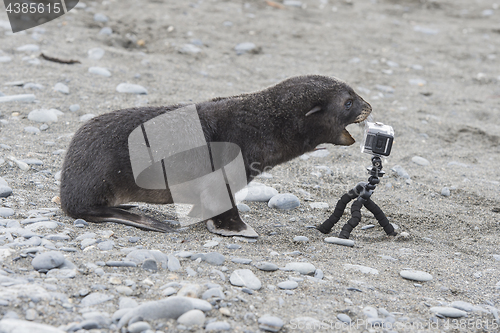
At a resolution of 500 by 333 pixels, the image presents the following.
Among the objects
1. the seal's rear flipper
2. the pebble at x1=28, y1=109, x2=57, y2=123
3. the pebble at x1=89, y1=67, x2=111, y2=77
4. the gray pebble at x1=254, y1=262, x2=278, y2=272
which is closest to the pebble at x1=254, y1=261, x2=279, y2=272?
Answer: the gray pebble at x1=254, y1=262, x2=278, y2=272

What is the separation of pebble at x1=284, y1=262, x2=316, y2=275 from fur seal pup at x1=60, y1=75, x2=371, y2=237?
59cm

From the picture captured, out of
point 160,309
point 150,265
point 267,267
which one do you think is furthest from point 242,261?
point 160,309

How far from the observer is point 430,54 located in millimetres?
9797

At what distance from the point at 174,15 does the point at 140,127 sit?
596cm

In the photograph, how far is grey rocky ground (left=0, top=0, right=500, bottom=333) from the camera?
2793 mm

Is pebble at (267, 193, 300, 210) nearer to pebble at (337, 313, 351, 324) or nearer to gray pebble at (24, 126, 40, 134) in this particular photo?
pebble at (337, 313, 351, 324)

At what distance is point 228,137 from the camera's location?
13.6 feet

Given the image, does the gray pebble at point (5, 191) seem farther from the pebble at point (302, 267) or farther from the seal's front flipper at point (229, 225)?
the pebble at point (302, 267)

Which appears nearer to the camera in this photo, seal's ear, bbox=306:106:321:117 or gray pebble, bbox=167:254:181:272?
gray pebble, bbox=167:254:181:272

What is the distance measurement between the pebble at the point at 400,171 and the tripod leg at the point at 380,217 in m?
1.36

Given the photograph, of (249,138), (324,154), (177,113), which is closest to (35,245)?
(177,113)

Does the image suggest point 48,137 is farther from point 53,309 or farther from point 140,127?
point 53,309

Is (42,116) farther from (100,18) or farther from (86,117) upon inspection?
(100,18)

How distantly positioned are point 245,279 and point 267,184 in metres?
2.12
